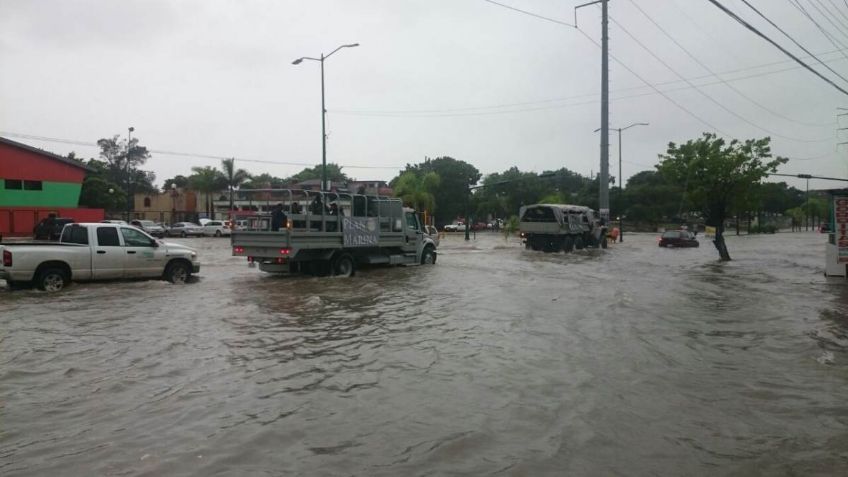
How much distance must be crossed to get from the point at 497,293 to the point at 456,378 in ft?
25.4

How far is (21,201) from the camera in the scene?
134 feet

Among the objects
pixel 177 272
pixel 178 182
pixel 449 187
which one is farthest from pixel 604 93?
pixel 178 182

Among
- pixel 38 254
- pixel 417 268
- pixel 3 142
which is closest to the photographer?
pixel 38 254

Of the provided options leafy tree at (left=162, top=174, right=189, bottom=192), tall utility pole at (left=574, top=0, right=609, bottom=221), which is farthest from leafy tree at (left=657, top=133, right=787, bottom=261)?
leafy tree at (left=162, top=174, right=189, bottom=192)

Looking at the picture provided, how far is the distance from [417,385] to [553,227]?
24995 millimetres

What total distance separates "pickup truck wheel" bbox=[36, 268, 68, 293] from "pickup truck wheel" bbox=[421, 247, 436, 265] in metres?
11.0

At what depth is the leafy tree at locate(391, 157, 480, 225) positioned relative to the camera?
82375 millimetres

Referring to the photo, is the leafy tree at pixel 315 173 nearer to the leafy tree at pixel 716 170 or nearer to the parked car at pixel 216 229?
the parked car at pixel 216 229

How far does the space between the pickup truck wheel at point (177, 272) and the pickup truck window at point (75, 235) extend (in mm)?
1985

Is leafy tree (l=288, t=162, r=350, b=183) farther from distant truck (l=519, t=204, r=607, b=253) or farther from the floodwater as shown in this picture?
the floodwater

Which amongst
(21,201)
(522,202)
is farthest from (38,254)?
(522,202)

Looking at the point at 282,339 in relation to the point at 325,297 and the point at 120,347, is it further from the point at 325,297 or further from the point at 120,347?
the point at 325,297

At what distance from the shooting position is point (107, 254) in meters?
14.5

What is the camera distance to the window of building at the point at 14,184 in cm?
4028
